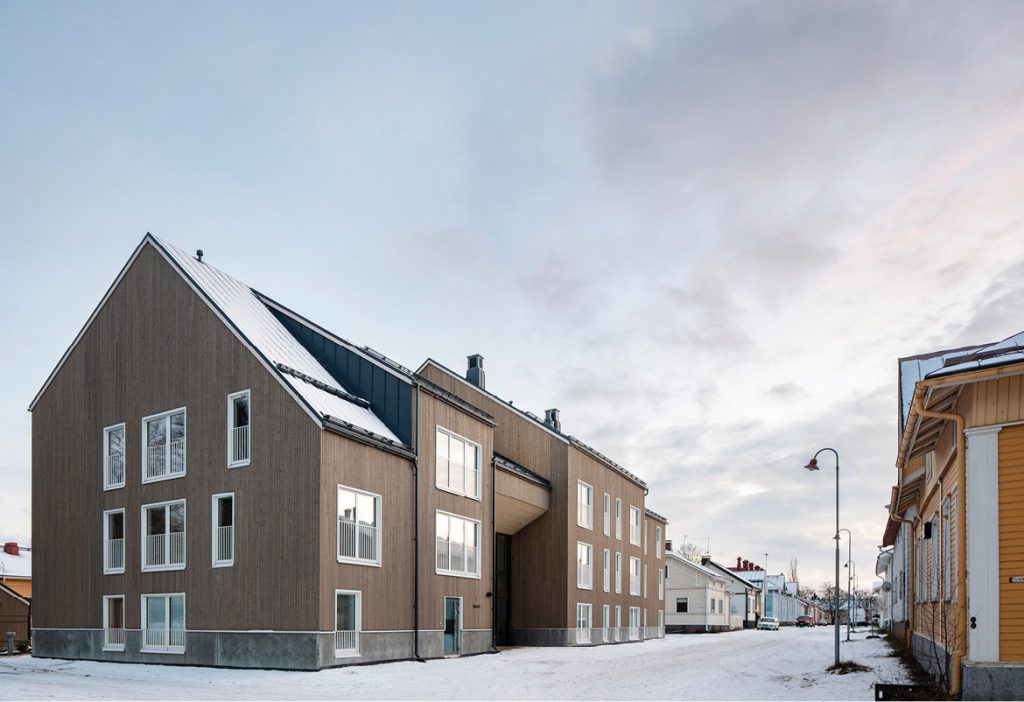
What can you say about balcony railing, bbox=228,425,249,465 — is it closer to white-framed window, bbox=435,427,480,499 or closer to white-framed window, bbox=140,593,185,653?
white-framed window, bbox=140,593,185,653

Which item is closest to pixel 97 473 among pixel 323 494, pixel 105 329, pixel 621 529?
pixel 105 329

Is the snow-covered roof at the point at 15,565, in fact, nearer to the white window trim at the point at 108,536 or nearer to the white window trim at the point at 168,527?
the white window trim at the point at 108,536

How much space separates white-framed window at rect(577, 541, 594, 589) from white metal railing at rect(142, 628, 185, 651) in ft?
65.6

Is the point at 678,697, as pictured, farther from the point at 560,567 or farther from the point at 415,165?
the point at 560,567

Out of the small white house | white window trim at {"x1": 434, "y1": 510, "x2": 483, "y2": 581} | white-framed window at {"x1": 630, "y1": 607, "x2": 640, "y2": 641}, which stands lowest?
the small white house

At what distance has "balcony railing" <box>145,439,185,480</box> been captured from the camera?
28500 mm

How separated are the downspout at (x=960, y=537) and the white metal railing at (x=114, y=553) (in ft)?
80.3

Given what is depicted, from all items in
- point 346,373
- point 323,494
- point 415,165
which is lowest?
point 323,494

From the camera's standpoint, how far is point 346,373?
31531 millimetres

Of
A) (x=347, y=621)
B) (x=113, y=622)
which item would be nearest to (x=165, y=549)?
(x=113, y=622)

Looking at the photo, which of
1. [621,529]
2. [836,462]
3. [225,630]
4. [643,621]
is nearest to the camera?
[225,630]

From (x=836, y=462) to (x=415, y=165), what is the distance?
15497mm

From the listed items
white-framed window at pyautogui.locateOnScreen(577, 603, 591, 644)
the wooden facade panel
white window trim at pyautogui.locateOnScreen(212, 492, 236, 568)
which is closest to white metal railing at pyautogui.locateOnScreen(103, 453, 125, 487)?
the wooden facade panel

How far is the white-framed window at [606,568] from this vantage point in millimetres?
46125
